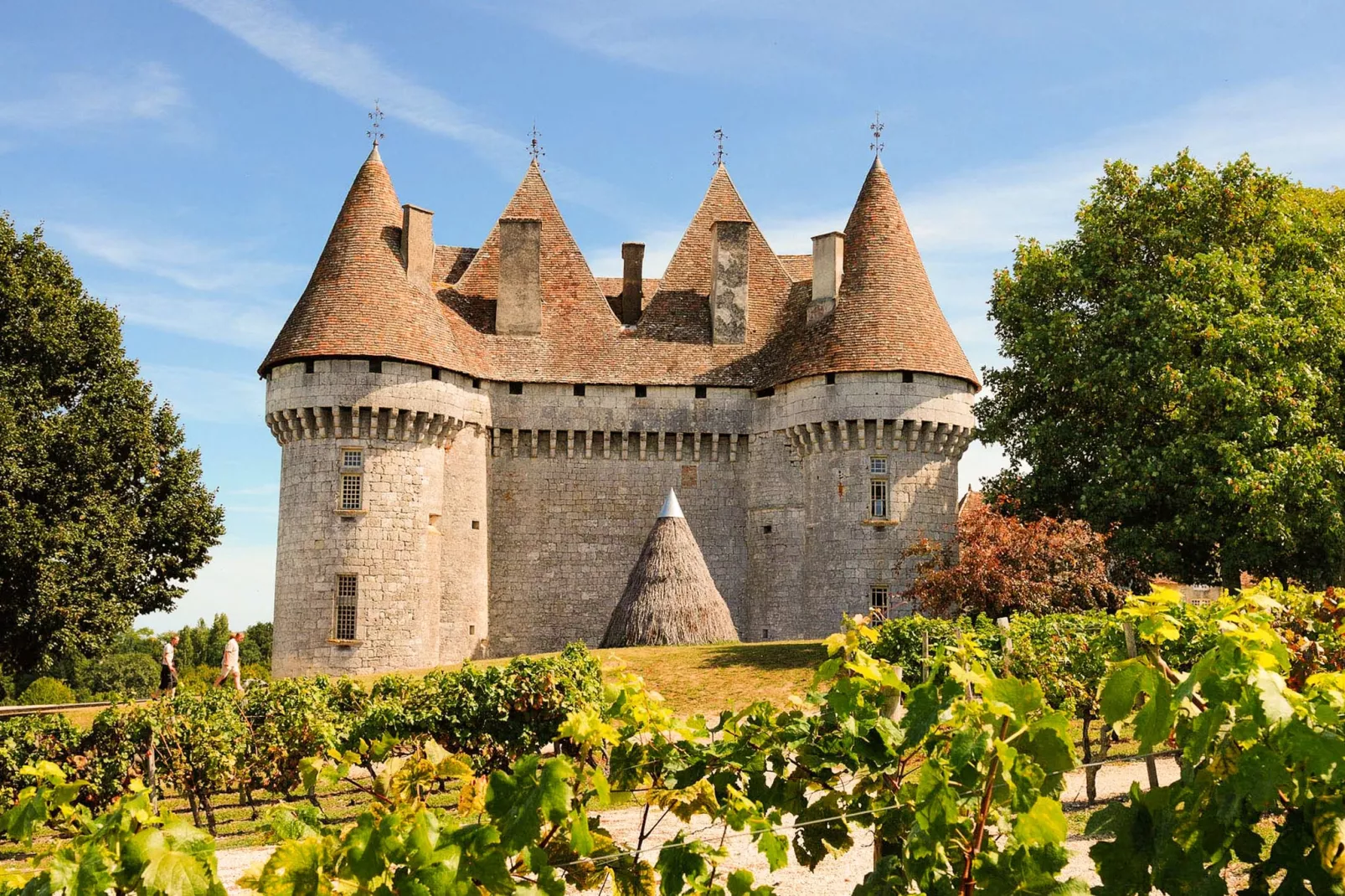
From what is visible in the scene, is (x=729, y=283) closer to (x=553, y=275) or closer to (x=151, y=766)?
(x=553, y=275)

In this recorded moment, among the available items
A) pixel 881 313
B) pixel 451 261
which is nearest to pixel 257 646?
pixel 451 261

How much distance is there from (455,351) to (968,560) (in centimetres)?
1539

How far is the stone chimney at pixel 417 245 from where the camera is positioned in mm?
36406

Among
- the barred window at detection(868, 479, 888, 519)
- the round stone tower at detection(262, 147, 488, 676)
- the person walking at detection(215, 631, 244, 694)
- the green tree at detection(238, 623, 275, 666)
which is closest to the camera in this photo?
the person walking at detection(215, 631, 244, 694)

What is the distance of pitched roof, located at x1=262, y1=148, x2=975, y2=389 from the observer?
34.7 meters

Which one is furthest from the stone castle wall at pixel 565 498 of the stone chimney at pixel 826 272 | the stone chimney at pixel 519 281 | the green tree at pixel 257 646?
the green tree at pixel 257 646

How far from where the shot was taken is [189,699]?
61.0 feet

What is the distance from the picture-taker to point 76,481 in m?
32.6

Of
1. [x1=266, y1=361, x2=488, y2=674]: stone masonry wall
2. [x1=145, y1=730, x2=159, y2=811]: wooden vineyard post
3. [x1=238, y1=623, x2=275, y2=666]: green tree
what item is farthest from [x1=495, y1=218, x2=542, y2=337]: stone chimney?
[x1=238, y1=623, x2=275, y2=666]: green tree

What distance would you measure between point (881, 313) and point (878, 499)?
5.12 meters

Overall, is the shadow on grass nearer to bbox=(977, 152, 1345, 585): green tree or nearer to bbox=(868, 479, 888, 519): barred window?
bbox=(868, 479, 888, 519): barred window

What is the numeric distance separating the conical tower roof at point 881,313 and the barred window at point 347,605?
42.9 ft

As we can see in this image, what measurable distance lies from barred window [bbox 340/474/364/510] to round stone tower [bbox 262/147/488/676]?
0.07 feet

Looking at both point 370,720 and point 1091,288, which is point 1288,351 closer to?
point 1091,288
